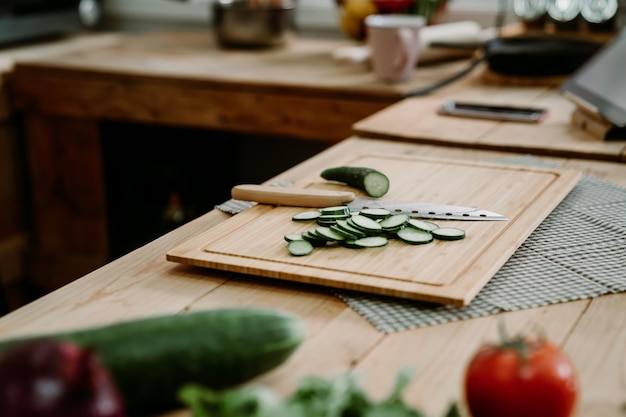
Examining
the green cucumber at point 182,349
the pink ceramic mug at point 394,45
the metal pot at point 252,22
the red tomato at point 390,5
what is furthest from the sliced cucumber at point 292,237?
the metal pot at point 252,22

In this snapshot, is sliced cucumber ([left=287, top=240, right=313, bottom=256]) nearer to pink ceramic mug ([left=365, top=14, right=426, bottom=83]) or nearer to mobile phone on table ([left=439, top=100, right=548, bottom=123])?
mobile phone on table ([left=439, top=100, right=548, bottom=123])

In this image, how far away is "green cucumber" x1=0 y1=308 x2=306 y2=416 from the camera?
2.29ft

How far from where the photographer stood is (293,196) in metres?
1.19

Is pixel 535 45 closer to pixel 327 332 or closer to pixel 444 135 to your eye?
pixel 444 135

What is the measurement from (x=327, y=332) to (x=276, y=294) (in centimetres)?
11

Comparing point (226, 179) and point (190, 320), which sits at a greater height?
point (190, 320)

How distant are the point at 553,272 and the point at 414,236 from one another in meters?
0.17

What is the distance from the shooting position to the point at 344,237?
1.04 m

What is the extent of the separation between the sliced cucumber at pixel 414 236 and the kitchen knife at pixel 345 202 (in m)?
0.07

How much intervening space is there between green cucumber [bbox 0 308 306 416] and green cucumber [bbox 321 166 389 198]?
0.50 meters

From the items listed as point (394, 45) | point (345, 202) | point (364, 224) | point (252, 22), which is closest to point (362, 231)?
point (364, 224)

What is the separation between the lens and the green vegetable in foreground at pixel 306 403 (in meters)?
0.60

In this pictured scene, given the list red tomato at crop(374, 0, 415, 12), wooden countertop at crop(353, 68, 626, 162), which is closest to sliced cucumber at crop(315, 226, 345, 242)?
wooden countertop at crop(353, 68, 626, 162)

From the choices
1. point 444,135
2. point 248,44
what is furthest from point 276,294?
point 248,44
